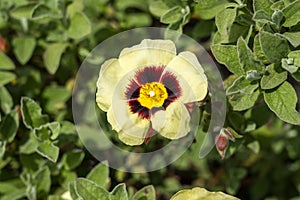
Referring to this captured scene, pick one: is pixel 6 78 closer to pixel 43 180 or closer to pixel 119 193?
pixel 43 180

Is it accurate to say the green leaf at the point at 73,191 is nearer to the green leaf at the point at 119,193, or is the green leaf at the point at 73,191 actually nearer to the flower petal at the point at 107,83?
the green leaf at the point at 119,193

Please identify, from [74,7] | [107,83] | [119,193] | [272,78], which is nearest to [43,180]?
[119,193]

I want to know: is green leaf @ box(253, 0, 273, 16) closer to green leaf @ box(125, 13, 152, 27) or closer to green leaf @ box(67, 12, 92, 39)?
green leaf @ box(67, 12, 92, 39)

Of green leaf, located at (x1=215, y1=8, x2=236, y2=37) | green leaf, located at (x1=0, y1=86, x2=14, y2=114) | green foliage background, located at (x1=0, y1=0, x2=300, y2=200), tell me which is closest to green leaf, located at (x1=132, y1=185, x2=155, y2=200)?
green foliage background, located at (x1=0, y1=0, x2=300, y2=200)

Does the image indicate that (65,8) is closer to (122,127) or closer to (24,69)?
(24,69)

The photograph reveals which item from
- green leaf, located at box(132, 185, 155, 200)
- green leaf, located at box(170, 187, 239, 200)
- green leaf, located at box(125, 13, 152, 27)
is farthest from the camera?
green leaf, located at box(125, 13, 152, 27)

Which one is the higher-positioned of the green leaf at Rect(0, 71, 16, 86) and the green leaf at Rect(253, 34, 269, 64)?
the green leaf at Rect(253, 34, 269, 64)

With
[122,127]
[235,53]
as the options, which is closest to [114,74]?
[122,127]

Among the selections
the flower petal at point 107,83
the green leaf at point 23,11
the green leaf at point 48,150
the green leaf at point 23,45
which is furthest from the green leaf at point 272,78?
the green leaf at point 23,45
